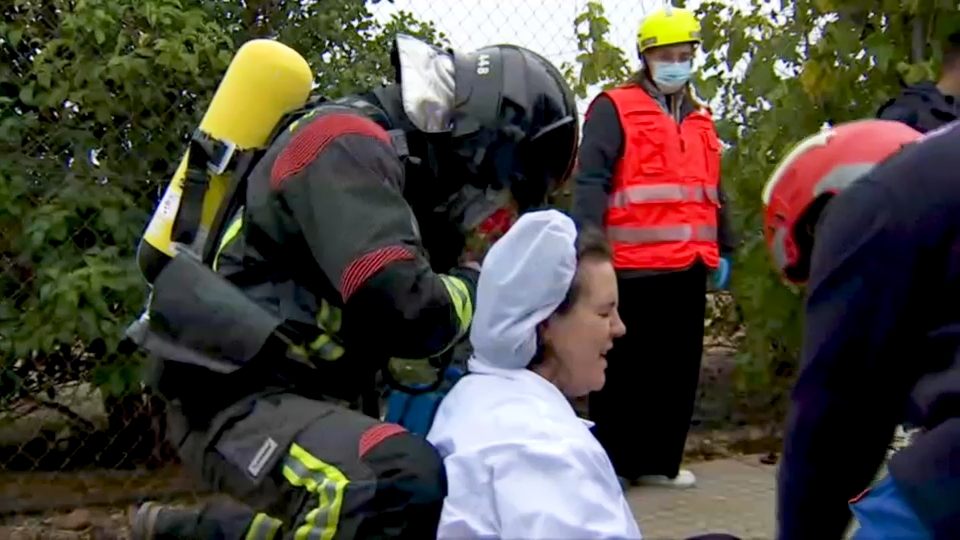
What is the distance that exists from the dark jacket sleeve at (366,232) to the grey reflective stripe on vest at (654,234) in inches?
96.4

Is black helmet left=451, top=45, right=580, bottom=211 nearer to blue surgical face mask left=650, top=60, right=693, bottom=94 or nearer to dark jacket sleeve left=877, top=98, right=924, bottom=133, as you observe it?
dark jacket sleeve left=877, top=98, right=924, bottom=133

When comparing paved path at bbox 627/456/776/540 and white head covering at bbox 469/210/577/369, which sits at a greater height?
white head covering at bbox 469/210/577/369

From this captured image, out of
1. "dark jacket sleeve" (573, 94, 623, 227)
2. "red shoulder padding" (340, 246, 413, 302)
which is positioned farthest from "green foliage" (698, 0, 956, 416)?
"red shoulder padding" (340, 246, 413, 302)

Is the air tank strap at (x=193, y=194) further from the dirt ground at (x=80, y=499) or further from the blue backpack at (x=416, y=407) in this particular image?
the dirt ground at (x=80, y=499)

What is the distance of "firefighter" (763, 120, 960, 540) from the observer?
6.52ft

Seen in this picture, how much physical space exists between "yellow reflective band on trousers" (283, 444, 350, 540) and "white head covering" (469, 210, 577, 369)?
376mm

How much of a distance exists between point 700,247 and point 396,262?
2773 mm

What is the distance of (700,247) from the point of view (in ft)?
17.7

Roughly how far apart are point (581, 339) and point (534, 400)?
201 mm

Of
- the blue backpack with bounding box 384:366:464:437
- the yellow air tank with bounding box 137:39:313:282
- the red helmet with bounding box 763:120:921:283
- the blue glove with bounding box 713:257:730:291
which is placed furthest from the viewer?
the blue glove with bounding box 713:257:730:291

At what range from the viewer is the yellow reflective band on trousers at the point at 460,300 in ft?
9.71

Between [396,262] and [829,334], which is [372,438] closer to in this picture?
[396,262]

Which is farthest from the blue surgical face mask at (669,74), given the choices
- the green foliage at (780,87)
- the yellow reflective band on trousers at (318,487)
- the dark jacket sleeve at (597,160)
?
the yellow reflective band on trousers at (318,487)

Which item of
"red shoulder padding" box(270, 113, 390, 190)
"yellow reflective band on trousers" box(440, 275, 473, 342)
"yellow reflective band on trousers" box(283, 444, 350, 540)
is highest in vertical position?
"red shoulder padding" box(270, 113, 390, 190)
